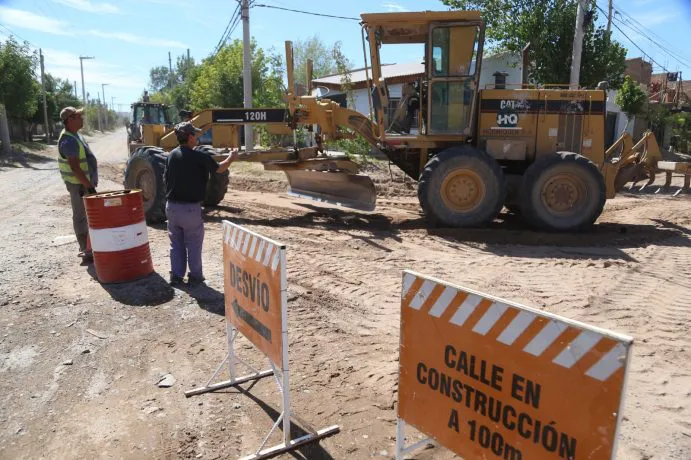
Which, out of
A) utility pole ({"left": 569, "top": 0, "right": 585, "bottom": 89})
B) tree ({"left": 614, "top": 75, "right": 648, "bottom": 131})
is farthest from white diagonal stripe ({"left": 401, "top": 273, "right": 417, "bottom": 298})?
tree ({"left": 614, "top": 75, "right": 648, "bottom": 131})

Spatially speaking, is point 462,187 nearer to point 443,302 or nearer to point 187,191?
point 187,191

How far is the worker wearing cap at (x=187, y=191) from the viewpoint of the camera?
550 centimetres

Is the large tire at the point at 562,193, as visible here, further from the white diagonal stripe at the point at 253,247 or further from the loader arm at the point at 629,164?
the white diagonal stripe at the point at 253,247

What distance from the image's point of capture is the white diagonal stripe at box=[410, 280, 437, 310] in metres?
2.46

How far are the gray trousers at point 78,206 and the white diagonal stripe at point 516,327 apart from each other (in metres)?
5.94

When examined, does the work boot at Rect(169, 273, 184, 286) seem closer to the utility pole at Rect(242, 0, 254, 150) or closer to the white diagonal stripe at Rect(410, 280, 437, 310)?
the white diagonal stripe at Rect(410, 280, 437, 310)

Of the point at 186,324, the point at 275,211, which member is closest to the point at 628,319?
the point at 186,324

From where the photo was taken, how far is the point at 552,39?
53.9 feet

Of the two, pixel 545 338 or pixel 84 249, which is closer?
pixel 545 338

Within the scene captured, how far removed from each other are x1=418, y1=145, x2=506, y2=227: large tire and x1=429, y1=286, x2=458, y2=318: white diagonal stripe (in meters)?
6.36

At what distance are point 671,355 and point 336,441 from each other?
9.72 feet

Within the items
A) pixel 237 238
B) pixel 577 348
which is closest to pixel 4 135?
pixel 237 238

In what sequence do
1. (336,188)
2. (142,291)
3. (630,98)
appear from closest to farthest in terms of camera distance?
(142,291)
(336,188)
(630,98)

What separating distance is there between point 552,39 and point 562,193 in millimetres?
9946
